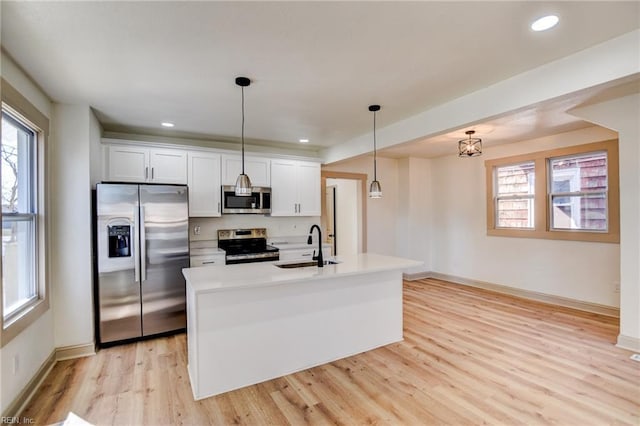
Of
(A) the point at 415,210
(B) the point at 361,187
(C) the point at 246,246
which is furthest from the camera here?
(A) the point at 415,210

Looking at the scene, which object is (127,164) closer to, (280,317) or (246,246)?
(246,246)

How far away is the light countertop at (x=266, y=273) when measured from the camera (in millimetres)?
2387

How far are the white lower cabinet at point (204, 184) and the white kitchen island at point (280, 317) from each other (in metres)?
1.67

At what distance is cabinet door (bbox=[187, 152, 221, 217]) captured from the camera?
4352mm

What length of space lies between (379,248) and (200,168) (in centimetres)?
373

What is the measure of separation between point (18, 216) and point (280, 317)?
2.21m

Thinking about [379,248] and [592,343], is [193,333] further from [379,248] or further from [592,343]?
[379,248]

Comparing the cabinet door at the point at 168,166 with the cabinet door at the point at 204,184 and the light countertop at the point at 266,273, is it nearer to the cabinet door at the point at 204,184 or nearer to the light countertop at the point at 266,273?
the cabinet door at the point at 204,184

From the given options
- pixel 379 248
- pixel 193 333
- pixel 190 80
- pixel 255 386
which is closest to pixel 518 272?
pixel 379 248

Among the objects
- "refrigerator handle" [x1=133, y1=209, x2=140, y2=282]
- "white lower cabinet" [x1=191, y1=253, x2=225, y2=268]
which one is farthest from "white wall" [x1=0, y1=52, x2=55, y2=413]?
"white lower cabinet" [x1=191, y1=253, x2=225, y2=268]

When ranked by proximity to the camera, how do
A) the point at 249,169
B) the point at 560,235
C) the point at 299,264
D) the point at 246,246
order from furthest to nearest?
the point at 246,246
the point at 249,169
the point at 560,235
the point at 299,264

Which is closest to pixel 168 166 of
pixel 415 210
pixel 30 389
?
pixel 30 389

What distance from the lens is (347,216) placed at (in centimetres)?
671

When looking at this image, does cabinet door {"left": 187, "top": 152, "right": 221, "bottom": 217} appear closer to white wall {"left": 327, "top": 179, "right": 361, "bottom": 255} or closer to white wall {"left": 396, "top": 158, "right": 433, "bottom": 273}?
white wall {"left": 327, "top": 179, "right": 361, "bottom": 255}
